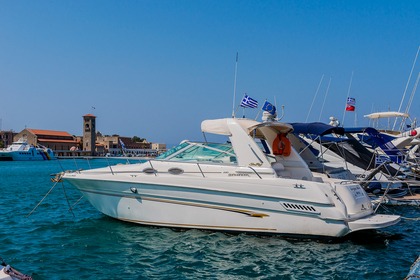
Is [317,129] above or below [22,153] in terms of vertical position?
above

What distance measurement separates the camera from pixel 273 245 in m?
9.59

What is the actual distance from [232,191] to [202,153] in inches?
78.1

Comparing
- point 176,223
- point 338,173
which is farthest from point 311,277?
point 338,173

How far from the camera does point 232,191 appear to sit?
1009 centimetres

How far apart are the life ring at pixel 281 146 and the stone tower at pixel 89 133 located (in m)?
123

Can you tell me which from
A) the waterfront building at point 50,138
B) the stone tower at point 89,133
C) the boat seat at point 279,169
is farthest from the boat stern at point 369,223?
the stone tower at point 89,133

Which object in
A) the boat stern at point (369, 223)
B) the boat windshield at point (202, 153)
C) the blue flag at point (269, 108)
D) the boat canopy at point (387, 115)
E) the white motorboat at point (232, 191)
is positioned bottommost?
the boat stern at point (369, 223)

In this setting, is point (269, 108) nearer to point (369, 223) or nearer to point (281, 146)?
point (281, 146)

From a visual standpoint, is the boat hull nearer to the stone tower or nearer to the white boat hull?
the white boat hull

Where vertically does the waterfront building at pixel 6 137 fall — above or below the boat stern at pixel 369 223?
above

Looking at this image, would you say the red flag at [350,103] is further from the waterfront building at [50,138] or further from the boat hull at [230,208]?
the waterfront building at [50,138]

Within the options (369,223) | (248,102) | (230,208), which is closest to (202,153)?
(230,208)

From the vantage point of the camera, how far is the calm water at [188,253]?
7.93 metres

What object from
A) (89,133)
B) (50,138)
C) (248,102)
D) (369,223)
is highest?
(89,133)
